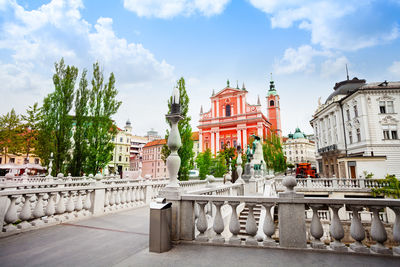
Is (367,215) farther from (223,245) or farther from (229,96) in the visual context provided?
(229,96)

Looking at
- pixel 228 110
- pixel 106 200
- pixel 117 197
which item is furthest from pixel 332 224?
pixel 228 110

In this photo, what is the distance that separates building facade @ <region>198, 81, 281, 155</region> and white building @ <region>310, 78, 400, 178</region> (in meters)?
14.3

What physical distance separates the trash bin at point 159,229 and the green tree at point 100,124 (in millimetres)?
14124

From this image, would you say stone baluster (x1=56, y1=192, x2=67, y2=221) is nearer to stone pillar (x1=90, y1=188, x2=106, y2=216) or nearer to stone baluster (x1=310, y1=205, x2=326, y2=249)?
stone pillar (x1=90, y1=188, x2=106, y2=216)

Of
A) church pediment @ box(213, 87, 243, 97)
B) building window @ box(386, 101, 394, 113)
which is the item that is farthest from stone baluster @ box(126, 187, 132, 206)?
church pediment @ box(213, 87, 243, 97)

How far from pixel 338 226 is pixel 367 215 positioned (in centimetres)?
1799

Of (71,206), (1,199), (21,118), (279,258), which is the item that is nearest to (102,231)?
(71,206)

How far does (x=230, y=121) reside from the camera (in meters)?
47.1

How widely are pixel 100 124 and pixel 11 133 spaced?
11712mm

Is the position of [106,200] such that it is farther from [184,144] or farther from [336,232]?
[184,144]

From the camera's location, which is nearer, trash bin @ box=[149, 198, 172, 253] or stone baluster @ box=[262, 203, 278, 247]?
trash bin @ box=[149, 198, 172, 253]

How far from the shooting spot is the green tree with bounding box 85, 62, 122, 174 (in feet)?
51.8

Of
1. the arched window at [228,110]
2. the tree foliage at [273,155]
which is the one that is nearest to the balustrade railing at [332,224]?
the tree foliage at [273,155]

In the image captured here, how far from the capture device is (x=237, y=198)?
3.69 meters
